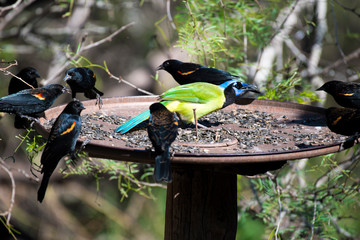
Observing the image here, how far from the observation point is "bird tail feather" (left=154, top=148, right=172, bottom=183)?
2250mm

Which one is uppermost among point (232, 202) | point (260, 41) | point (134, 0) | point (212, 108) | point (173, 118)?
point (134, 0)

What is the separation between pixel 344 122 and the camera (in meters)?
2.82

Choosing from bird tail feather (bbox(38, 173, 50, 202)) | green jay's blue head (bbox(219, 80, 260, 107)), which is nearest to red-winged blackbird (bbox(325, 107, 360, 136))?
green jay's blue head (bbox(219, 80, 260, 107))

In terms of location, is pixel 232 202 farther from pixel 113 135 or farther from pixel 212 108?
pixel 113 135

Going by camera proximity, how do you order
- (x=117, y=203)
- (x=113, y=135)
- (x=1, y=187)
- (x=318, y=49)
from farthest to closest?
(x=117, y=203)
(x=1, y=187)
(x=318, y=49)
(x=113, y=135)

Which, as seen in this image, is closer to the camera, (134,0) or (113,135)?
(113,135)

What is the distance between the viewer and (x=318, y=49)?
598 centimetres

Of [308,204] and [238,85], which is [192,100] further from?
[308,204]

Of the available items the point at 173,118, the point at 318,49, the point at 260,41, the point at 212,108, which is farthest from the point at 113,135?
the point at 318,49

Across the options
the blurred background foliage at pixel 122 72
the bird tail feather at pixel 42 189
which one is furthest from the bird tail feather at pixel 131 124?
the blurred background foliage at pixel 122 72

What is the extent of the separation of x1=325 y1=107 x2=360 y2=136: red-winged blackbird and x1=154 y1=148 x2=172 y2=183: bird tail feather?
1212mm

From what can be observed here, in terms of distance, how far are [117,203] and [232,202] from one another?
4.36 metres

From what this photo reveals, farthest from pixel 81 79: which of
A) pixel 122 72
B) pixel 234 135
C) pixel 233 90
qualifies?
pixel 122 72

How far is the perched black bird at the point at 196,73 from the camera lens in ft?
12.5
